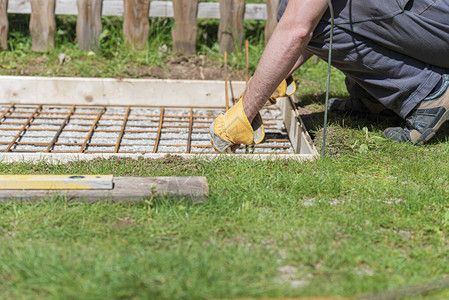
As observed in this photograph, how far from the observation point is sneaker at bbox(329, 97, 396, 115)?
12.2 ft

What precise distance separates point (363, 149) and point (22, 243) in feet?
6.84

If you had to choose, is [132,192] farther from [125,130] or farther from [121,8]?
[121,8]

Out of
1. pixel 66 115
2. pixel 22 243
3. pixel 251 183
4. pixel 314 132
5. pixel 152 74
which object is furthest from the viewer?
pixel 152 74

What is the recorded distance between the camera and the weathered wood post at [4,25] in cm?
480

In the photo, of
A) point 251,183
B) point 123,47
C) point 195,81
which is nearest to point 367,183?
point 251,183

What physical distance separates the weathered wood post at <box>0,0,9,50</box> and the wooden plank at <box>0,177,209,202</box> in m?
3.13

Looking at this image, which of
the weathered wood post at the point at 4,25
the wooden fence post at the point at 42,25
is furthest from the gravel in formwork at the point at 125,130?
the weathered wood post at the point at 4,25

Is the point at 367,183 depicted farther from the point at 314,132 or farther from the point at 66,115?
the point at 66,115

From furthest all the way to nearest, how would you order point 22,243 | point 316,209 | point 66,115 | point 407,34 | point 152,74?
point 152,74
point 66,115
point 407,34
point 316,209
point 22,243

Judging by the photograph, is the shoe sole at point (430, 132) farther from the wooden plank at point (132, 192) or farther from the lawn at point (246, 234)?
the wooden plank at point (132, 192)

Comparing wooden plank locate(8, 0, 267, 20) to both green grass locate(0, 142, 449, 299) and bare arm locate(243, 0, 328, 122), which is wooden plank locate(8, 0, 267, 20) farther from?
green grass locate(0, 142, 449, 299)

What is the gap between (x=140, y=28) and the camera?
4906 millimetres

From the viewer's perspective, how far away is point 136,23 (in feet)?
16.0

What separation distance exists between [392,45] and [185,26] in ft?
8.11
